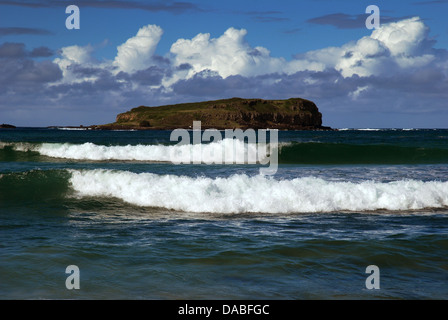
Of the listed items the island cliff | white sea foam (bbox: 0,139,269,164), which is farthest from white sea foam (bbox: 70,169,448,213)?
the island cliff

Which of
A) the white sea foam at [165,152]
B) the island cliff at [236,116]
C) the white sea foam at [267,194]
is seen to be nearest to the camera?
the white sea foam at [267,194]

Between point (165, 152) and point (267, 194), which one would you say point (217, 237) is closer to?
point (267, 194)

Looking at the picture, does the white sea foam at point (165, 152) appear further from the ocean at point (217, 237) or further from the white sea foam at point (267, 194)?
the white sea foam at point (267, 194)

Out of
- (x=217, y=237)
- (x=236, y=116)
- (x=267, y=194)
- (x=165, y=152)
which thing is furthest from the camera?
(x=236, y=116)

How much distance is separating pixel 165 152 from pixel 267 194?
20307mm

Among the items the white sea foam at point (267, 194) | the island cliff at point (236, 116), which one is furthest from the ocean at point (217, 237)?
the island cliff at point (236, 116)

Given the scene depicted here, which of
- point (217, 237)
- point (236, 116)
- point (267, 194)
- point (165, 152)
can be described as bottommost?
point (217, 237)

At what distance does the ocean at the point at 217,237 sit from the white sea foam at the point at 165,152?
12357 mm

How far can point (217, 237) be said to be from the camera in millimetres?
9203

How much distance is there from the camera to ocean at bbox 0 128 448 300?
6.46 metres

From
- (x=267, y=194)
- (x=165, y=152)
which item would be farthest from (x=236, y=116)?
(x=267, y=194)

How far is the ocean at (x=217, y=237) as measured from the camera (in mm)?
6457

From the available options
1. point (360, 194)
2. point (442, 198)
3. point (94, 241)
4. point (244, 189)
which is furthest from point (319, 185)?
point (94, 241)
